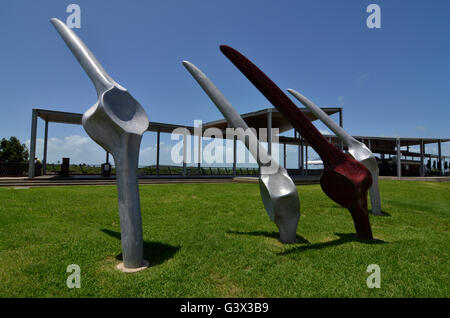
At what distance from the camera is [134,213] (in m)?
3.91

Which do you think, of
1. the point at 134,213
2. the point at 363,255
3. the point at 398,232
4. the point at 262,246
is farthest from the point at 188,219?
the point at 398,232

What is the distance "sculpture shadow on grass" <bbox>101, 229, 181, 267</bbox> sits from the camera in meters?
4.25

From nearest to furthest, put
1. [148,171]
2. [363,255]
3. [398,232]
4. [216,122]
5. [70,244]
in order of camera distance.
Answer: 1. [363,255]
2. [70,244]
3. [398,232]
4. [216,122]
5. [148,171]

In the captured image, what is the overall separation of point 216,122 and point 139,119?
18736 mm

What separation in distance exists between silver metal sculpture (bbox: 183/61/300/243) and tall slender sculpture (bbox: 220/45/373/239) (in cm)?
89

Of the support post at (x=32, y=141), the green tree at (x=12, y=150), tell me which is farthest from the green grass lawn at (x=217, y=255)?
the green tree at (x=12, y=150)

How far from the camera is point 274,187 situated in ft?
17.2

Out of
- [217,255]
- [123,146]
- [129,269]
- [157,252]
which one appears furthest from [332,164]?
[129,269]

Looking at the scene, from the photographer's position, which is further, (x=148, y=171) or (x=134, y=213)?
(x=148, y=171)

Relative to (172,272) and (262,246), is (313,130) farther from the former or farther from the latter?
(172,272)

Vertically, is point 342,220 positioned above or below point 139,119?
below

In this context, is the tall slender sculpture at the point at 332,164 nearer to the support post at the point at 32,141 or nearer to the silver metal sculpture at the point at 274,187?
the silver metal sculpture at the point at 274,187

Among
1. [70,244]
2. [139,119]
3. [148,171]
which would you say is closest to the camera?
[139,119]

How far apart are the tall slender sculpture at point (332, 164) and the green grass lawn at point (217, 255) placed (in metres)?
0.75
